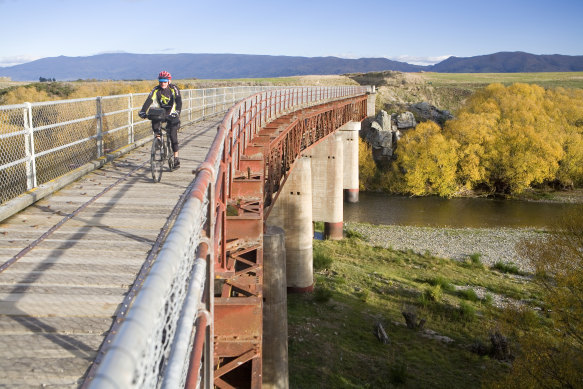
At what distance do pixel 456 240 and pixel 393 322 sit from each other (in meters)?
14.6

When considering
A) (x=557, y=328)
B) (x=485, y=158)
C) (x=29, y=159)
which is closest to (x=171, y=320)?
(x=29, y=159)

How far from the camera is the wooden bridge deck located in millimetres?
3426

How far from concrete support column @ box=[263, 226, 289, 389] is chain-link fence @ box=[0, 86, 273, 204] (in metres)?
4.71

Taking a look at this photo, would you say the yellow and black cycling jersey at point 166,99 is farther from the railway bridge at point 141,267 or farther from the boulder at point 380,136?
the boulder at point 380,136

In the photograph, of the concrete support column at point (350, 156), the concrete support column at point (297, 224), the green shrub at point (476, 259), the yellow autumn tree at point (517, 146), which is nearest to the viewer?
the concrete support column at point (297, 224)

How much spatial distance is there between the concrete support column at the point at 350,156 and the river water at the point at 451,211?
5.09 feet

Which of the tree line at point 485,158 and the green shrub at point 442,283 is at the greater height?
the tree line at point 485,158

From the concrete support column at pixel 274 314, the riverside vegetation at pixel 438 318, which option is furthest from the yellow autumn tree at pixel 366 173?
the concrete support column at pixel 274 314

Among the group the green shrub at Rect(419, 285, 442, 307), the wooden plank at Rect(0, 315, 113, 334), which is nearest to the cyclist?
the wooden plank at Rect(0, 315, 113, 334)

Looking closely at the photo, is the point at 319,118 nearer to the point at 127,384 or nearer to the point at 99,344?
the point at 99,344

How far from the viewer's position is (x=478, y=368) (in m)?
16.8

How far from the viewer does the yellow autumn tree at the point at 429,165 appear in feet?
162

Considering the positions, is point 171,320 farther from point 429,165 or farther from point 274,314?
point 429,165

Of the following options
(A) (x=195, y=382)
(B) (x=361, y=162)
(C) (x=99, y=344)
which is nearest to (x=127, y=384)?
(A) (x=195, y=382)
